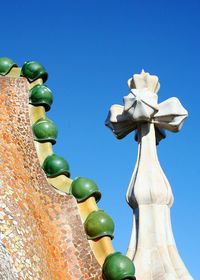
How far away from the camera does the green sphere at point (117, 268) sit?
3.64 metres

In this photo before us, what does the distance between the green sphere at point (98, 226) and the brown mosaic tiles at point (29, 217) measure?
0.20ft

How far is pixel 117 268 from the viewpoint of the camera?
12.0 feet

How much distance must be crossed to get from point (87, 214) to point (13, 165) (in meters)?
0.70

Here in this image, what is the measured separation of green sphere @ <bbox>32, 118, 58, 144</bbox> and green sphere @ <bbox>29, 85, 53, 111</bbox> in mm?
203

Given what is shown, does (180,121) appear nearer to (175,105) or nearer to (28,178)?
(175,105)

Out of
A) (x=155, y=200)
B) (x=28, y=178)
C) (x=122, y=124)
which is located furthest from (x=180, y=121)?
(x=28, y=178)

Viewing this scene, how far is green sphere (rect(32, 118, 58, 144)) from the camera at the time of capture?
4.36 m

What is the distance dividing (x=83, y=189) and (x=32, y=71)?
4.24 ft

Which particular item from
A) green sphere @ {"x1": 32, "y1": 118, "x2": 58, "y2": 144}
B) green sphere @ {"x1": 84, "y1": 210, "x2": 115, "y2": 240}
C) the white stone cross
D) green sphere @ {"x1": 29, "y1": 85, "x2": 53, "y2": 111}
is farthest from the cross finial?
Result: green sphere @ {"x1": 84, "y1": 210, "x2": 115, "y2": 240}

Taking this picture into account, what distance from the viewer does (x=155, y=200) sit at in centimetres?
481

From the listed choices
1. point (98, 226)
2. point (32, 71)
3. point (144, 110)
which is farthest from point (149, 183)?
point (32, 71)

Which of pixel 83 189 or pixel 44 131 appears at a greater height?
pixel 44 131

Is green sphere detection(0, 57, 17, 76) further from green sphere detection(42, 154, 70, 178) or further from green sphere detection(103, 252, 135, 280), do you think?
green sphere detection(103, 252, 135, 280)

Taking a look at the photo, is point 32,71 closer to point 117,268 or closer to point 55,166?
point 55,166
